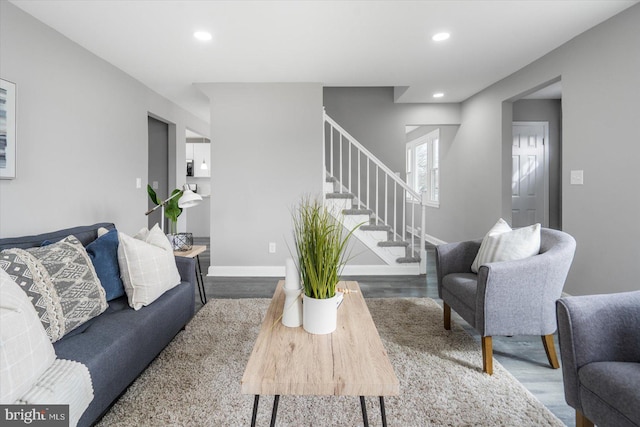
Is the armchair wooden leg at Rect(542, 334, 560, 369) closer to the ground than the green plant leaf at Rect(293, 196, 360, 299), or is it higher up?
closer to the ground

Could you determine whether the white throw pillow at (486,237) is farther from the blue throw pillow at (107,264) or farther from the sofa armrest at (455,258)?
the blue throw pillow at (107,264)

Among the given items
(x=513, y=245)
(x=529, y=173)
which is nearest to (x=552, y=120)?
(x=529, y=173)

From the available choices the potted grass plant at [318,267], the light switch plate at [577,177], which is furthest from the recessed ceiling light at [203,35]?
the light switch plate at [577,177]

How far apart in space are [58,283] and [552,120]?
6.05 meters

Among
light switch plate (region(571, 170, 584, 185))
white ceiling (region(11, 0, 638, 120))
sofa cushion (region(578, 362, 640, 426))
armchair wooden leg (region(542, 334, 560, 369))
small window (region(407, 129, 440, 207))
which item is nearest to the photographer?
sofa cushion (region(578, 362, 640, 426))

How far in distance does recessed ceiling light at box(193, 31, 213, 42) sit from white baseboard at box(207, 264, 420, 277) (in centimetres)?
253

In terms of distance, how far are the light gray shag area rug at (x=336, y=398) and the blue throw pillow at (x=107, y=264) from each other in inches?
19.9

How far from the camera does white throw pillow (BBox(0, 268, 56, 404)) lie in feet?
3.30

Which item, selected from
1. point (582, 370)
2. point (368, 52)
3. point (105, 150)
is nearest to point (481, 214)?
point (368, 52)

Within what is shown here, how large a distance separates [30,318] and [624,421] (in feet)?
6.51

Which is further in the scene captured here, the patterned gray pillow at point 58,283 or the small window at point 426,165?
the small window at point 426,165

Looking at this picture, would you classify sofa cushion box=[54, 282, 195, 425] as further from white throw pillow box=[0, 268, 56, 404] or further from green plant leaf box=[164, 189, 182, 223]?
green plant leaf box=[164, 189, 182, 223]

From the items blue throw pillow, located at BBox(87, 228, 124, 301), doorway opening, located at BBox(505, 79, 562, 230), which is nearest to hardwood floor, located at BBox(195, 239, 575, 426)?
blue throw pillow, located at BBox(87, 228, 124, 301)

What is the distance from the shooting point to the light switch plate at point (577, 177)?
289 cm
